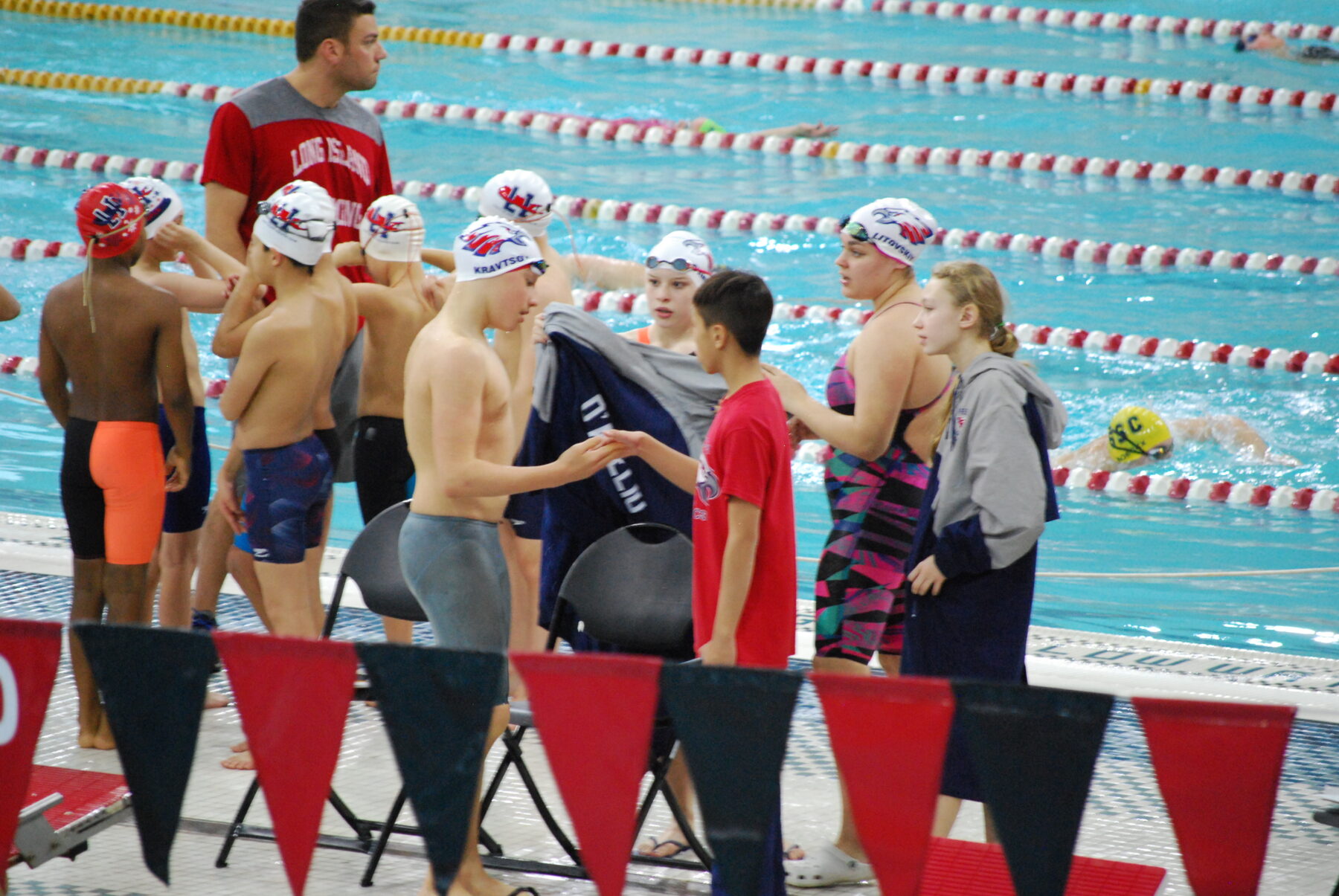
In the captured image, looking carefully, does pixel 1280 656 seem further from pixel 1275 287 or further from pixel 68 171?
pixel 68 171

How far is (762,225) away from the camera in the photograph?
32.9ft

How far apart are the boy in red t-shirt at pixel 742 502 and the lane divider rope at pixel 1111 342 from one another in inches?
185

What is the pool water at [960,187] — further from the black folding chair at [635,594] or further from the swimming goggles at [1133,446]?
the black folding chair at [635,594]

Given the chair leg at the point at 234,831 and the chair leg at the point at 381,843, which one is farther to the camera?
the chair leg at the point at 234,831

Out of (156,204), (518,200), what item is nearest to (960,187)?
(518,200)

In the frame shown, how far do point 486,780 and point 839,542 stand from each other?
3.86ft

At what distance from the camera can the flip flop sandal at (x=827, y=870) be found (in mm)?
3115

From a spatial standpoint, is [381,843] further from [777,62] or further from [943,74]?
[777,62]

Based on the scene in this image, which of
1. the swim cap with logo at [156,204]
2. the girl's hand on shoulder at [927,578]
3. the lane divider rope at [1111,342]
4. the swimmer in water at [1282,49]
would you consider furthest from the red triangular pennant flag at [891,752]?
the swimmer in water at [1282,49]

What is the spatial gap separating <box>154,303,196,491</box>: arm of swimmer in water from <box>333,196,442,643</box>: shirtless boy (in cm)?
55

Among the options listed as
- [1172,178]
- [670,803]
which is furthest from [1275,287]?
[670,803]

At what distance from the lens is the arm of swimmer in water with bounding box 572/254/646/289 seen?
29.5 ft

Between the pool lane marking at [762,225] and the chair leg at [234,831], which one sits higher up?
the pool lane marking at [762,225]

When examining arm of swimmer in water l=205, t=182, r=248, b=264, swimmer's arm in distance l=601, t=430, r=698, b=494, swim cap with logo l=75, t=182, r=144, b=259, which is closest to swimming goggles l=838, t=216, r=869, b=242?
swimmer's arm in distance l=601, t=430, r=698, b=494
